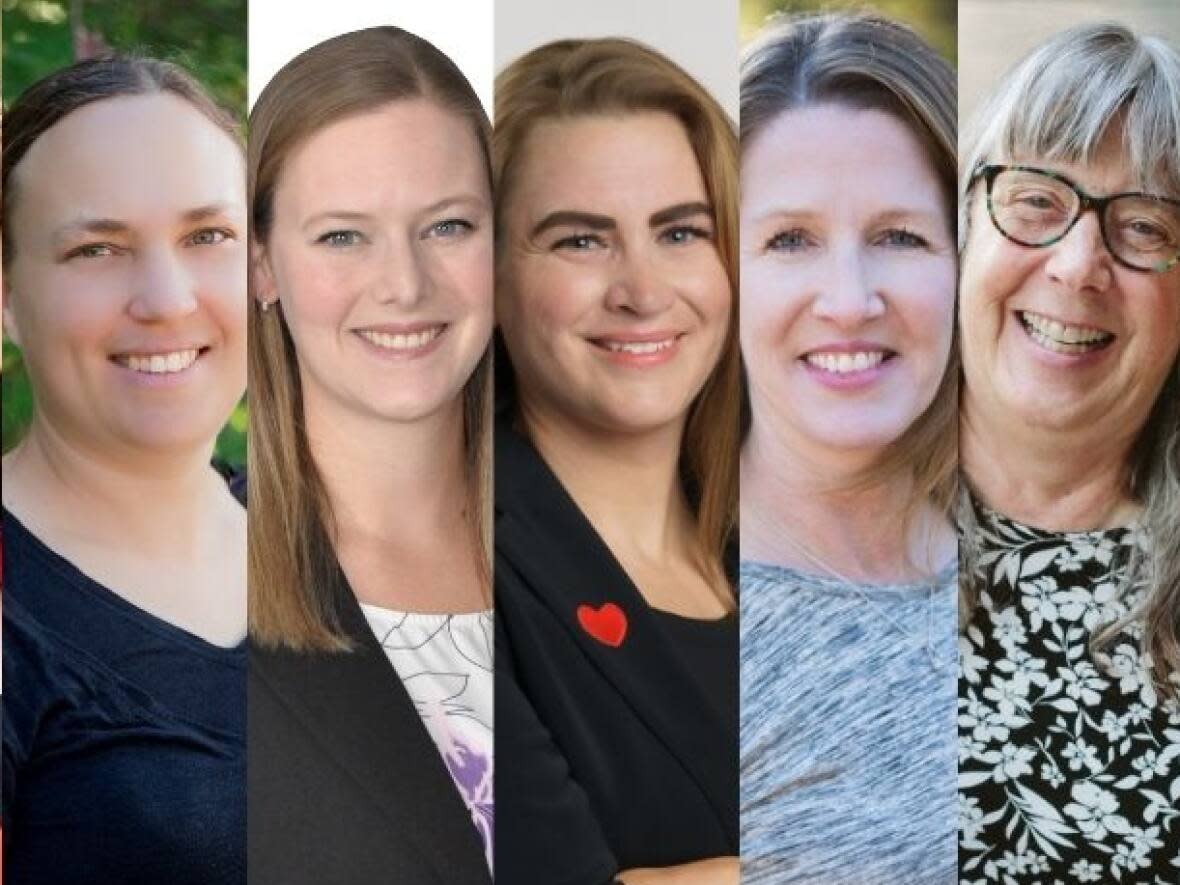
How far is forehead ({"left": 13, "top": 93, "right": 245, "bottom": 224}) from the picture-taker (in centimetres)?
584

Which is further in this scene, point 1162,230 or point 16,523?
point 1162,230

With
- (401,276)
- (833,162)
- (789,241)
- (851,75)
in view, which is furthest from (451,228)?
(851,75)

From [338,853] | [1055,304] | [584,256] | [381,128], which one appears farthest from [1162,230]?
[338,853]

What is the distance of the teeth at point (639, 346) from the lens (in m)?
6.20

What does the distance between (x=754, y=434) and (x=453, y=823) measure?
1.35 meters

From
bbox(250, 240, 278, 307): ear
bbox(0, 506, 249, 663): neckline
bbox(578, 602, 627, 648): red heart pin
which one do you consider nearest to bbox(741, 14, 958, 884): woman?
bbox(578, 602, 627, 648): red heart pin

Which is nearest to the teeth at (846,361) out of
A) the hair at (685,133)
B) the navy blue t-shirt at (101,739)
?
the hair at (685,133)

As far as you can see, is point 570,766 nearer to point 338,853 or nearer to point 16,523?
point 338,853

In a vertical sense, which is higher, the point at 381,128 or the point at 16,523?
the point at 381,128

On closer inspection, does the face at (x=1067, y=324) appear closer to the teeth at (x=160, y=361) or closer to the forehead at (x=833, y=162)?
the forehead at (x=833, y=162)

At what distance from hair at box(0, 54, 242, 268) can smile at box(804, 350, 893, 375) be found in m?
1.85

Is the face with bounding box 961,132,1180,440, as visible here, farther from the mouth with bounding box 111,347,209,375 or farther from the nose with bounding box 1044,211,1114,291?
the mouth with bounding box 111,347,209,375

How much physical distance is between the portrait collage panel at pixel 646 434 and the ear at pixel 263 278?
0.03 feet

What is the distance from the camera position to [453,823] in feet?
20.0
